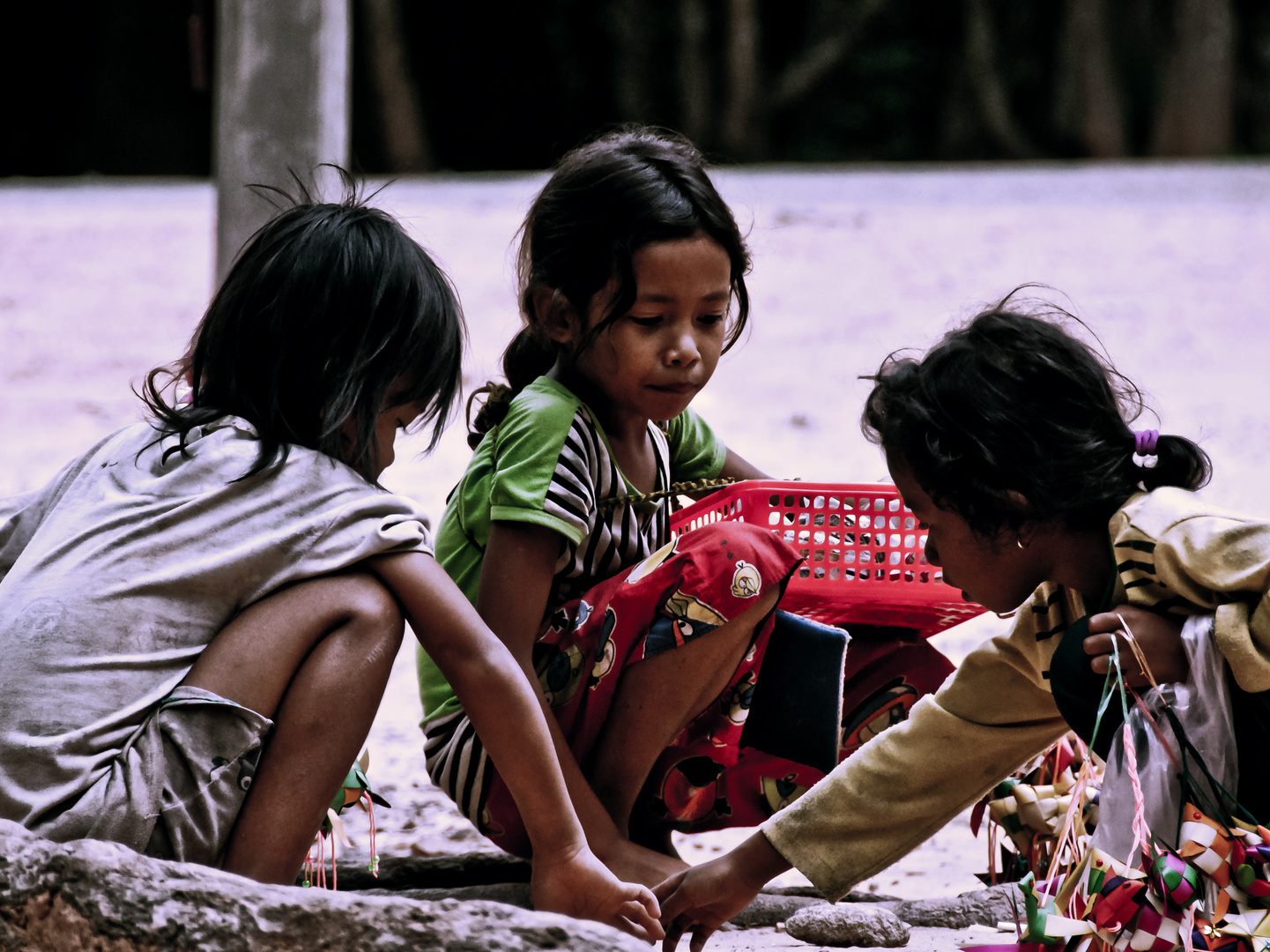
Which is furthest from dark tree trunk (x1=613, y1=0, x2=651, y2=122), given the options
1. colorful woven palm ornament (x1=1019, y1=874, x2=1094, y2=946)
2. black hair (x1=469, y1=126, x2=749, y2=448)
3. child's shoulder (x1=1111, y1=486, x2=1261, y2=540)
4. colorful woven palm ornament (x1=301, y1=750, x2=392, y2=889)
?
colorful woven palm ornament (x1=1019, y1=874, x2=1094, y2=946)

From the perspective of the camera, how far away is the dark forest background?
13492 millimetres

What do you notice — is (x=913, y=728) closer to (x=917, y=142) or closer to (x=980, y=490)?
(x=980, y=490)

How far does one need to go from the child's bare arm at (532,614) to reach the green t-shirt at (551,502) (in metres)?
0.03

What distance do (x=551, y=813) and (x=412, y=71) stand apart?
44.5 feet

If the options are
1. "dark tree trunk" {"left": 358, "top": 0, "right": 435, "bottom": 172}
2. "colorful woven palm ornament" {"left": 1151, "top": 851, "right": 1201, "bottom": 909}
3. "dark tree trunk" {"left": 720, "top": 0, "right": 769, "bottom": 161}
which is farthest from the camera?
"dark tree trunk" {"left": 720, "top": 0, "right": 769, "bottom": 161}

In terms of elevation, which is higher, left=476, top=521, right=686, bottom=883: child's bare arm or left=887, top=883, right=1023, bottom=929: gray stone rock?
left=476, top=521, right=686, bottom=883: child's bare arm

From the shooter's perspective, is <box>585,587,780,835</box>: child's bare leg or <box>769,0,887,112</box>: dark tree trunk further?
<box>769,0,887,112</box>: dark tree trunk

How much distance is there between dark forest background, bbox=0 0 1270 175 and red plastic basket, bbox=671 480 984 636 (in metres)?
11.4

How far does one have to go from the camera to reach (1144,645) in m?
1.64

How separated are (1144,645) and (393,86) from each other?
12622mm

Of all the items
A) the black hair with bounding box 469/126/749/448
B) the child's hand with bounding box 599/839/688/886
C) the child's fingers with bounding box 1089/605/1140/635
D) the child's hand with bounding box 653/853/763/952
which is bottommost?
the child's hand with bounding box 599/839/688/886

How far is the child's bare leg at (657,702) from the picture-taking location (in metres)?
2.04

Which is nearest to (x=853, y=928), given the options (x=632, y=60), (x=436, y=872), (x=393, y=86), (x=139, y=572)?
(x=436, y=872)

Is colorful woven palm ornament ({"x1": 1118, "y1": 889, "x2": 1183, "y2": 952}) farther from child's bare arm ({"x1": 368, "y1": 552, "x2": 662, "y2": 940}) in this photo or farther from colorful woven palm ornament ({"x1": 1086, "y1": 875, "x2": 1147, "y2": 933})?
child's bare arm ({"x1": 368, "y1": 552, "x2": 662, "y2": 940})
